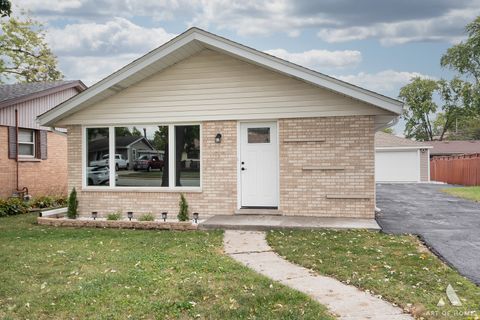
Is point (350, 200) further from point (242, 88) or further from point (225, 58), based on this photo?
A: point (225, 58)

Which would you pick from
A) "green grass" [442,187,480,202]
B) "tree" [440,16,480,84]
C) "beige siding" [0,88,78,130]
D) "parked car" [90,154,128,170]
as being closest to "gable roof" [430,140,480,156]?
"tree" [440,16,480,84]

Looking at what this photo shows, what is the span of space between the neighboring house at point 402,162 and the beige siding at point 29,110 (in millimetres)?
20690

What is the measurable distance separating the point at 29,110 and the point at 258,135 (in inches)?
419

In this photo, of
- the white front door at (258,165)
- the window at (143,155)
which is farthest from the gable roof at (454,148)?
the window at (143,155)

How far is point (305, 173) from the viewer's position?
A: 32.9ft

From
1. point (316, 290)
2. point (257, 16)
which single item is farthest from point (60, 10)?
point (316, 290)

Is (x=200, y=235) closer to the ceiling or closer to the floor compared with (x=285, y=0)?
closer to the floor

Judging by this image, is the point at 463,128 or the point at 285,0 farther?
the point at 463,128

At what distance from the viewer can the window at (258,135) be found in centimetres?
1047

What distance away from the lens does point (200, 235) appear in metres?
8.52

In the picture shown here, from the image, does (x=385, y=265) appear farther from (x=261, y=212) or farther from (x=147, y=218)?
(x=147, y=218)

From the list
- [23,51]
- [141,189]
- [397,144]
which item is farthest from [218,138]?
[397,144]

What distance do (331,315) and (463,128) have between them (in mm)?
64688

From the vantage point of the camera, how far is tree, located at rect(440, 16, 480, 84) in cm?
4316
